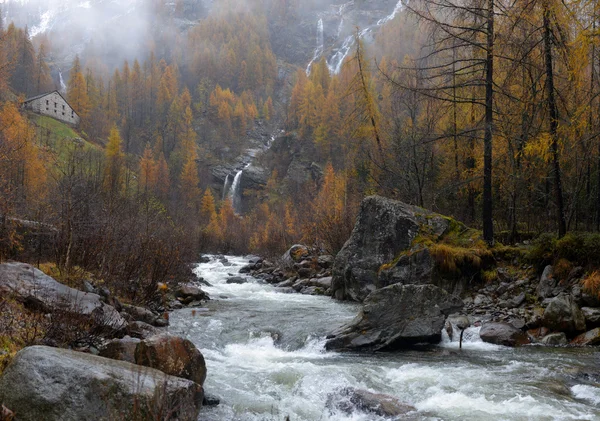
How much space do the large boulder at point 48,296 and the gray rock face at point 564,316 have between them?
8718 millimetres

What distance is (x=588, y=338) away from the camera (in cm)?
902

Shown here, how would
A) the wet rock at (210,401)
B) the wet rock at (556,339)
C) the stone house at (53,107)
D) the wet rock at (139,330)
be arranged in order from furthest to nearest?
1. the stone house at (53,107)
2. the wet rock at (556,339)
3. the wet rock at (139,330)
4. the wet rock at (210,401)

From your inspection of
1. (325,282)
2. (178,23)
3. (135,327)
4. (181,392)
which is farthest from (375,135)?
(178,23)

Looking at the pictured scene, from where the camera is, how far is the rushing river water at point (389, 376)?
6.09 metres

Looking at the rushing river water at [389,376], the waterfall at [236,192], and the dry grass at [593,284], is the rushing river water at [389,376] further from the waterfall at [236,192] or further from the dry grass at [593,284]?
the waterfall at [236,192]

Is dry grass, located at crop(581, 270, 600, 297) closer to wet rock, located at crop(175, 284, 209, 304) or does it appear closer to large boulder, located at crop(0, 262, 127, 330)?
large boulder, located at crop(0, 262, 127, 330)

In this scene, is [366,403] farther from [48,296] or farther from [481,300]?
[481,300]

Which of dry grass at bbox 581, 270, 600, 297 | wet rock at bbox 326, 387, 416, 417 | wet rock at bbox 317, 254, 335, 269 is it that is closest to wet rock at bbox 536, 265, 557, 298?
dry grass at bbox 581, 270, 600, 297

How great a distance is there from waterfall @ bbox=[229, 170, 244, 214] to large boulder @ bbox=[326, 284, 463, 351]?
66007 mm

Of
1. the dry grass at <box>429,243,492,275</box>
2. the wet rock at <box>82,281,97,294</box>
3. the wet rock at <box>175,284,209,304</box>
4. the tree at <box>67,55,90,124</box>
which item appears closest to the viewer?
the wet rock at <box>82,281,97,294</box>

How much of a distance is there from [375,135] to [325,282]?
9483 millimetres

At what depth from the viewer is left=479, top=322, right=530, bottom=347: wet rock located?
9.51 meters

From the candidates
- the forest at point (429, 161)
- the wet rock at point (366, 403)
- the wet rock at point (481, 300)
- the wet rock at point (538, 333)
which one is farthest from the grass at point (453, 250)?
A: the wet rock at point (366, 403)

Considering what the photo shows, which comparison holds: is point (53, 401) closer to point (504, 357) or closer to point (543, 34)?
point (504, 357)
